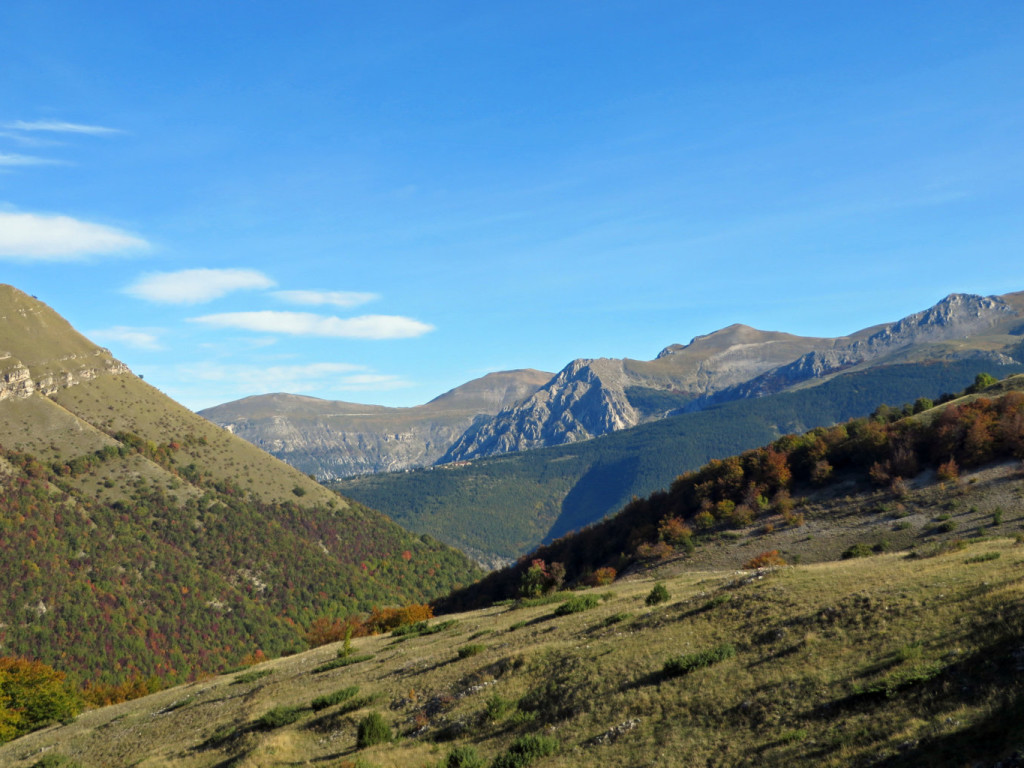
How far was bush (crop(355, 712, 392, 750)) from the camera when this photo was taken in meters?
26.1

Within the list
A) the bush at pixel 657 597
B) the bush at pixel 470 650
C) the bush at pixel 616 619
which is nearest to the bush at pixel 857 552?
the bush at pixel 657 597

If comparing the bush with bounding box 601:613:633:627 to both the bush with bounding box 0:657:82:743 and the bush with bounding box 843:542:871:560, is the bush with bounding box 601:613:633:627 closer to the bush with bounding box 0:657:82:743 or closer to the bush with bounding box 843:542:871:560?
the bush with bounding box 843:542:871:560

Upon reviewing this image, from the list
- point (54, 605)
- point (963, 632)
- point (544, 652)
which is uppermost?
point (963, 632)

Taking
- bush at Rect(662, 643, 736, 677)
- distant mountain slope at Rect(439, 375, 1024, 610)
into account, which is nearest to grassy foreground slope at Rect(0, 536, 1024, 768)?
bush at Rect(662, 643, 736, 677)

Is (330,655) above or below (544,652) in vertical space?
below

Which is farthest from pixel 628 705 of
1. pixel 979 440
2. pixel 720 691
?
pixel 979 440

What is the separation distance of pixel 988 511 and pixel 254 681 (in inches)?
2585

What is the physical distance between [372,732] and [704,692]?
514 inches

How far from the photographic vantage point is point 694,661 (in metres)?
24.6

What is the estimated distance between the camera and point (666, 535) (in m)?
83.8

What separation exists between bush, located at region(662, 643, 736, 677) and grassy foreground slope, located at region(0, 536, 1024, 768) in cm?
5

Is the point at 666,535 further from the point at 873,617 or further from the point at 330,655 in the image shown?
the point at 873,617

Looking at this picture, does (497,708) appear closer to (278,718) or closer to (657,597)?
(278,718)

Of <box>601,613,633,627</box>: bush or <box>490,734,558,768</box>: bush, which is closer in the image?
<box>490,734,558,768</box>: bush
